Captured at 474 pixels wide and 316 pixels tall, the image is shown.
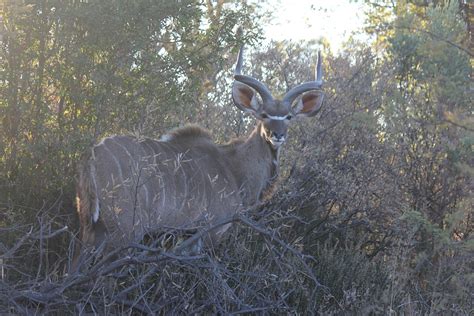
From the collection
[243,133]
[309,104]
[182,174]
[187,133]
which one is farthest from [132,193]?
[243,133]

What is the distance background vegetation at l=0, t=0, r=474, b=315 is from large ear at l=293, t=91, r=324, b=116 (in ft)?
1.12

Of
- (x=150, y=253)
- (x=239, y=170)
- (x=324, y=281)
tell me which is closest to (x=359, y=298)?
(x=324, y=281)

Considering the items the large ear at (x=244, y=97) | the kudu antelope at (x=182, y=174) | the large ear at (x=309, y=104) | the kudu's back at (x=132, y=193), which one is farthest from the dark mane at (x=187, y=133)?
the large ear at (x=309, y=104)

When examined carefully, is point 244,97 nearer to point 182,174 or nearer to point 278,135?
point 278,135

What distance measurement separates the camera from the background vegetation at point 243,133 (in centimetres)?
475

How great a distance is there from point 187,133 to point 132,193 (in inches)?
50.7

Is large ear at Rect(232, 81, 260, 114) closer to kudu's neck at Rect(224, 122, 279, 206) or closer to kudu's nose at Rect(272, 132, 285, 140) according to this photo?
kudu's neck at Rect(224, 122, 279, 206)

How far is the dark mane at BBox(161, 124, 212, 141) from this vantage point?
5812 mm

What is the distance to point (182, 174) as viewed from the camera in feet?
18.0

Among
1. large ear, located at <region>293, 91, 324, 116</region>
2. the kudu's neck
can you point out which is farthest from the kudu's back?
large ear, located at <region>293, 91, 324, 116</region>

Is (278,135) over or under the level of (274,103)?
under

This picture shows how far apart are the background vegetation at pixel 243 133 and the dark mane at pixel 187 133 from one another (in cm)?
23

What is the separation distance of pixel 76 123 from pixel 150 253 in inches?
70.9

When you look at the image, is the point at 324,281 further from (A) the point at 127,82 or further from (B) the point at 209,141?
(A) the point at 127,82
